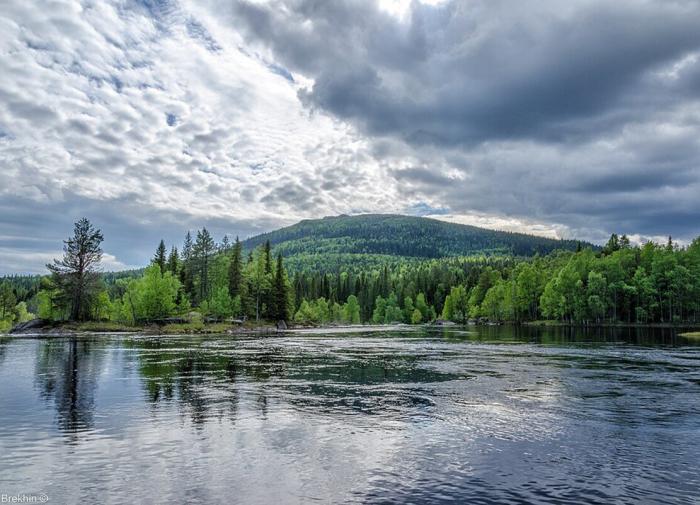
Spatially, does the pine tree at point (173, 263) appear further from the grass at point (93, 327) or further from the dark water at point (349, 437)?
the dark water at point (349, 437)

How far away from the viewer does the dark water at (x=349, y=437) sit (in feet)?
39.2

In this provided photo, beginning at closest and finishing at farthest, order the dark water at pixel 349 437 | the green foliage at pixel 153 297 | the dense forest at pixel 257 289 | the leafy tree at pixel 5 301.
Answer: the dark water at pixel 349 437, the dense forest at pixel 257 289, the green foliage at pixel 153 297, the leafy tree at pixel 5 301

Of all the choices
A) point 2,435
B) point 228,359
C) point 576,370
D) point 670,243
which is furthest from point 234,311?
point 670,243

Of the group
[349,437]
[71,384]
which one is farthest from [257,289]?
[349,437]

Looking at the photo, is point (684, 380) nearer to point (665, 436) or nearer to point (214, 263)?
point (665, 436)

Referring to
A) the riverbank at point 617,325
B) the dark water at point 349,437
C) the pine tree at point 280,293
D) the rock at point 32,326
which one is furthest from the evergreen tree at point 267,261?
the dark water at point 349,437

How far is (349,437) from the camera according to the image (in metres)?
16.6

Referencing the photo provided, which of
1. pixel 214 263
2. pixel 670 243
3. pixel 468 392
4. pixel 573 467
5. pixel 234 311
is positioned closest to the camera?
pixel 573 467

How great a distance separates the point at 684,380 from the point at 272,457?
27.6 metres

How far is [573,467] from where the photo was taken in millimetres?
13688

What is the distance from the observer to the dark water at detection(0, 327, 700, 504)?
11953 mm

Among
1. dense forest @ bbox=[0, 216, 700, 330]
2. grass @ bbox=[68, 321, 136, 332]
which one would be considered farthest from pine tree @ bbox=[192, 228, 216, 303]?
grass @ bbox=[68, 321, 136, 332]

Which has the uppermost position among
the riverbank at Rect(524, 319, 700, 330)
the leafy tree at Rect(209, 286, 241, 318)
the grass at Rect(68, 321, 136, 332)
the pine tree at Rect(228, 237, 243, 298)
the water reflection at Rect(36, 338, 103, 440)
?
the pine tree at Rect(228, 237, 243, 298)

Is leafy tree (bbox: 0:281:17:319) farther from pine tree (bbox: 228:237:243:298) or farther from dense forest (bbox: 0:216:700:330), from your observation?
Result: pine tree (bbox: 228:237:243:298)
